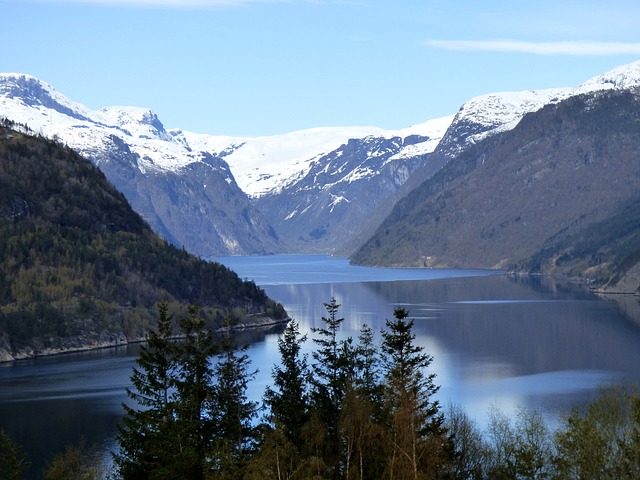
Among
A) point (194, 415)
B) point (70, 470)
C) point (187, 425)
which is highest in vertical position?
point (187, 425)

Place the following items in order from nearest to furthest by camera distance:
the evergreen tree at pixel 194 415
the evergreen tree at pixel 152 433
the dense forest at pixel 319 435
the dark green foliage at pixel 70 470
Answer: the dense forest at pixel 319 435 < the evergreen tree at pixel 152 433 < the evergreen tree at pixel 194 415 < the dark green foliage at pixel 70 470

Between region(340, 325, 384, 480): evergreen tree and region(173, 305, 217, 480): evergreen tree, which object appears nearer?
region(340, 325, 384, 480): evergreen tree

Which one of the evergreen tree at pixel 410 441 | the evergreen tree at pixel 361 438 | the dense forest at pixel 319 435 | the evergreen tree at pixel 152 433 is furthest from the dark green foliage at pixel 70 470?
the evergreen tree at pixel 410 441

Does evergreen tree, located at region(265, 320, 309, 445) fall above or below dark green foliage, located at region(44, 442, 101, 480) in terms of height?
above

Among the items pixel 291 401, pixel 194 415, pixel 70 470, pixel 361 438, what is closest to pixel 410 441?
pixel 361 438

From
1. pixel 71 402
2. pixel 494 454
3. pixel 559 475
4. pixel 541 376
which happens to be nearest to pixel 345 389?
pixel 559 475

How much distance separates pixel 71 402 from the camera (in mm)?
137125

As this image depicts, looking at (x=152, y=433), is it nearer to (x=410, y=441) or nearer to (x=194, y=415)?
(x=194, y=415)

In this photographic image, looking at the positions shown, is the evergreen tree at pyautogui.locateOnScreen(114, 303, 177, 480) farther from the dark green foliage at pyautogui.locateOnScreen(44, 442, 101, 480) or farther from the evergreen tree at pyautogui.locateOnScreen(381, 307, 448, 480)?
the evergreen tree at pyautogui.locateOnScreen(381, 307, 448, 480)

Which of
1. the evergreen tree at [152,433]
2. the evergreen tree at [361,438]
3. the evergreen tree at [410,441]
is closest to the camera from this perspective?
the evergreen tree at [410,441]

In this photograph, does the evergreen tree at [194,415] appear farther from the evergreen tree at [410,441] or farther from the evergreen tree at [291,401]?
the evergreen tree at [410,441]

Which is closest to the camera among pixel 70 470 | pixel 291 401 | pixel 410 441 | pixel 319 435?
pixel 410 441

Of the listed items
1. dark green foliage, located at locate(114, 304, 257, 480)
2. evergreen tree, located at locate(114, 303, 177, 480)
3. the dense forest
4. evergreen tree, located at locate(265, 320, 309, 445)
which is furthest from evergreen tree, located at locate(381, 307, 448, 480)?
evergreen tree, located at locate(114, 303, 177, 480)

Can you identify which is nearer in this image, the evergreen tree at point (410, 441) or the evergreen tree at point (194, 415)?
the evergreen tree at point (410, 441)
